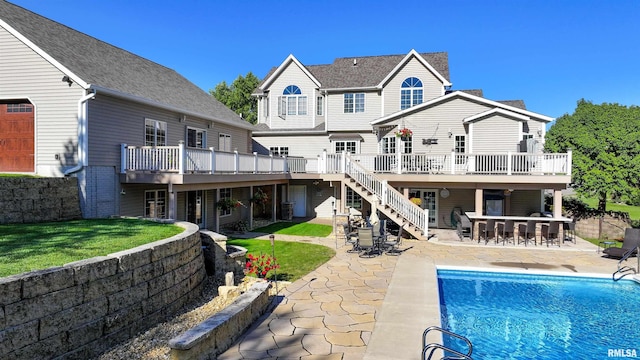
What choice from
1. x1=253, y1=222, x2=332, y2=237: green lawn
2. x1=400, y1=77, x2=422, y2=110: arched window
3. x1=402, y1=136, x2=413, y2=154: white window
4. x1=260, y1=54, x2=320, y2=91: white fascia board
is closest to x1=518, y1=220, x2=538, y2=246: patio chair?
x1=402, y1=136, x2=413, y2=154: white window

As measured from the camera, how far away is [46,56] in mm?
12094

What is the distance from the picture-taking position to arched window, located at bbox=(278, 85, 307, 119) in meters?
24.9

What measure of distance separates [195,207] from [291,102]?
10.6 metres

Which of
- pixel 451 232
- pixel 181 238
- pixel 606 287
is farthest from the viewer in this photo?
pixel 451 232

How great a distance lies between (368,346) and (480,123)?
15960 mm

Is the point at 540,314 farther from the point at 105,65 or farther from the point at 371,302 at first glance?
the point at 105,65

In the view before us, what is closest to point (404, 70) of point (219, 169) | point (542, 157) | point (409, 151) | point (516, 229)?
point (409, 151)

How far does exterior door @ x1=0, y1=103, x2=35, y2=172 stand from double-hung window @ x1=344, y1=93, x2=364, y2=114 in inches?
635

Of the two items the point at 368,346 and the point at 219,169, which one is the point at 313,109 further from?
the point at 368,346

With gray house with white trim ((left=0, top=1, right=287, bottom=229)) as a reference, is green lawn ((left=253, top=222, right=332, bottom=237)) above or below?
below

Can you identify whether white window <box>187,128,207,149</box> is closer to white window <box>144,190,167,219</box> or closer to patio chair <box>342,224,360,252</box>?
white window <box>144,190,167,219</box>

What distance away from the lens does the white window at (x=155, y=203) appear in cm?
1500

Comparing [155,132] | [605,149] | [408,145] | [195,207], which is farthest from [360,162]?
[605,149]

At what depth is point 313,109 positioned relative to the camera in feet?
81.0
